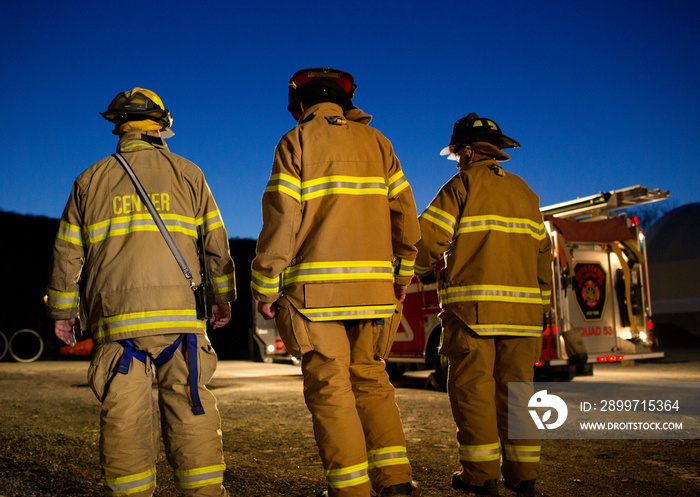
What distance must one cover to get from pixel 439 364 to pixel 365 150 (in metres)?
6.21

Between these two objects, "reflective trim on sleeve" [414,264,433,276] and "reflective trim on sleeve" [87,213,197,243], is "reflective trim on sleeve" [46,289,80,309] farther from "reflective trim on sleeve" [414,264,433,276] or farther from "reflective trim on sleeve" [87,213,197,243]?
"reflective trim on sleeve" [414,264,433,276]

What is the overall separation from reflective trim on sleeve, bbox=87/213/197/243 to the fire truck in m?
5.86

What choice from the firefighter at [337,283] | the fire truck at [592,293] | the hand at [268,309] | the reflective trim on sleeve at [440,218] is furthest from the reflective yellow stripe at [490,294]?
the fire truck at [592,293]

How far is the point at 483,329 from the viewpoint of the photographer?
3.44 m

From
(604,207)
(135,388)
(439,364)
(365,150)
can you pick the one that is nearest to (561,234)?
(604,207)

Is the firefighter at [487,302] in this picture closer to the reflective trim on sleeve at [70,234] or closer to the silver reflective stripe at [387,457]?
the silver reflective stripe at [387,457]

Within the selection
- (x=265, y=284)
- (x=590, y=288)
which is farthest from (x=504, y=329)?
(x=590, y=288)

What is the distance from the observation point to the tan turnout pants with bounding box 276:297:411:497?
2617 mm

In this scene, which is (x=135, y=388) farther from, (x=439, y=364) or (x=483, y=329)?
(x=439, y=364)

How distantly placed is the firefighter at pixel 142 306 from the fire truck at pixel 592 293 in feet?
18.9

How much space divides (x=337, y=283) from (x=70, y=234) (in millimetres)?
1298

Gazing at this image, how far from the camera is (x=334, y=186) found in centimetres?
288

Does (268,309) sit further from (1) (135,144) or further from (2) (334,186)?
(1) (135,144)

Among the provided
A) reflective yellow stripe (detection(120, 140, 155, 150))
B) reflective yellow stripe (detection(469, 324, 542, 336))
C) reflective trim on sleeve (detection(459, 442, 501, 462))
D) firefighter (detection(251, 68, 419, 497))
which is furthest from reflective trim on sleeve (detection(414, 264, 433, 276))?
reflective yellow stripe (detection(120, 140, 155, 150))
